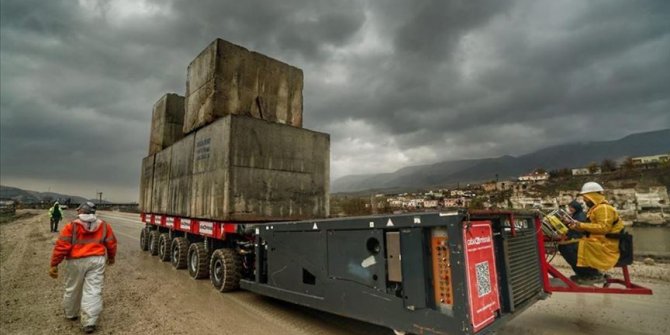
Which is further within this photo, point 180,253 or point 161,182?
point 161,182

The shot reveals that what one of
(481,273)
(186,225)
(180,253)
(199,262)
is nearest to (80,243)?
(199,262)

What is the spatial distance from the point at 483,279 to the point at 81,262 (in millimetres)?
5503

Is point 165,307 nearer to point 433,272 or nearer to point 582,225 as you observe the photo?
point 433,272

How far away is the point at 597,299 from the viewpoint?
6449 millimetres

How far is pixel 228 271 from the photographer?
6.56 metres

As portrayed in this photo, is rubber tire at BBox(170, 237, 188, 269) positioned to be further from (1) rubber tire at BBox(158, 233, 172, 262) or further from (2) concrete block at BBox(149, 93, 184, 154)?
(2) concrete block at BBox(149, 93, 184, 154)

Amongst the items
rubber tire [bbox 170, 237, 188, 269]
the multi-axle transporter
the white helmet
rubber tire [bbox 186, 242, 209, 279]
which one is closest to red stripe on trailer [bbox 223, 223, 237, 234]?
the multi-axle transporter

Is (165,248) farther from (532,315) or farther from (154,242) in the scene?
(532,315)

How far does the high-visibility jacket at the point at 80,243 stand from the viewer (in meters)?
4.93

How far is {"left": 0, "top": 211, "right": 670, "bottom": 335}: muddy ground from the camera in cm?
480

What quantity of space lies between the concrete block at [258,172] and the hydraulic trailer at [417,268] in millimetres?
1811

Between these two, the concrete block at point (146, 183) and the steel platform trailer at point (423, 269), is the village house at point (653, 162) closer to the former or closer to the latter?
the steel platform trailer at point (423, 269)

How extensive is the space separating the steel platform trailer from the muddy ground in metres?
0.79

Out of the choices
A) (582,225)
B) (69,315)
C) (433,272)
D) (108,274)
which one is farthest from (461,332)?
(108,274)
